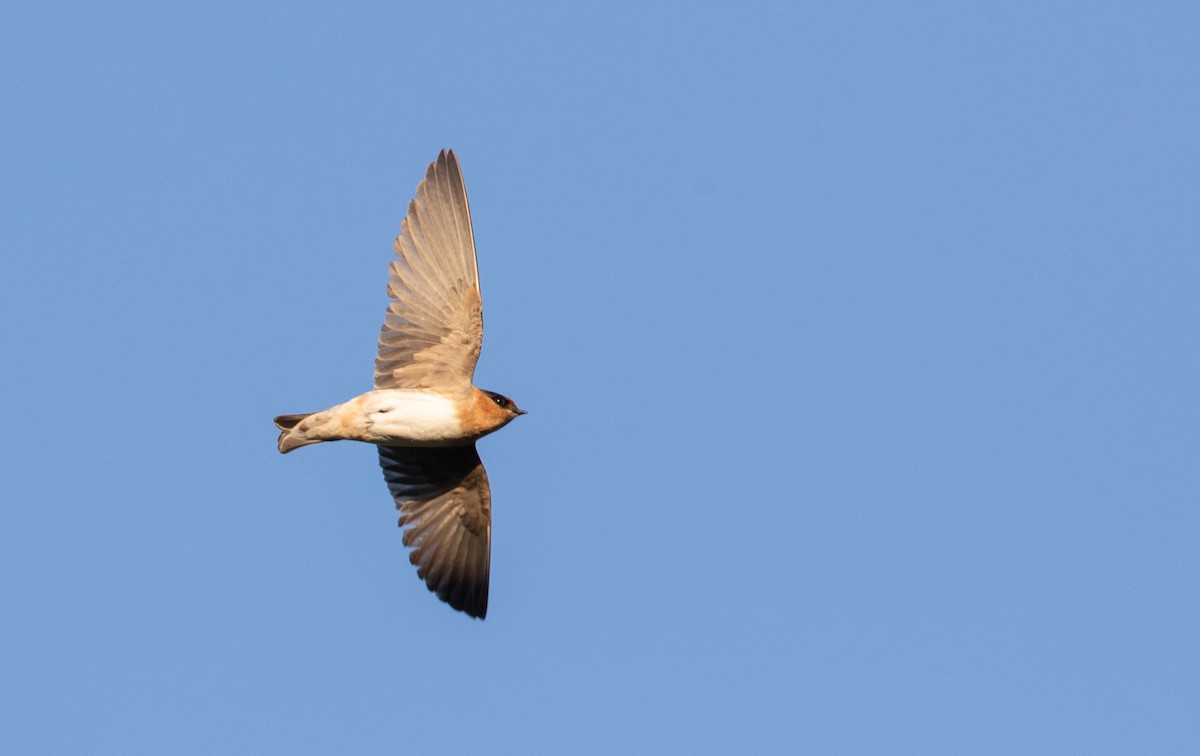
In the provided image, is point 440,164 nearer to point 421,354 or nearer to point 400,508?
point 421,354

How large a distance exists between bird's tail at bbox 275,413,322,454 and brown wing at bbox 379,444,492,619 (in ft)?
4.46

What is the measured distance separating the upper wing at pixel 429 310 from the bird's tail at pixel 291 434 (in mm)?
690

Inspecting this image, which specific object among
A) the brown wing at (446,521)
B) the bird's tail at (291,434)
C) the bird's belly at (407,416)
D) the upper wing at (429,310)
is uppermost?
the upper wing at (429,310)

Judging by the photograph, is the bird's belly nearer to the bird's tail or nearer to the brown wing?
the bird's tail

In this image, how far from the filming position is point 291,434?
599 inches

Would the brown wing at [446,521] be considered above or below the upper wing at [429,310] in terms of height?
below

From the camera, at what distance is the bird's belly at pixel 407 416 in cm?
1514

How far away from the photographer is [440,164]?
15.6 metres

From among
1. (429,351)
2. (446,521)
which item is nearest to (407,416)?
(429,351)

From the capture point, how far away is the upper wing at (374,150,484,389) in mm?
15359

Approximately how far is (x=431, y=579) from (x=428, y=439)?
1799mm

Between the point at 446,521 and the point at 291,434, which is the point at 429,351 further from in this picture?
the point at 446,521

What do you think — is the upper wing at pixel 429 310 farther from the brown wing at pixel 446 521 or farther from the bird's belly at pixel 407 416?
the brown wing at pixel 446 521

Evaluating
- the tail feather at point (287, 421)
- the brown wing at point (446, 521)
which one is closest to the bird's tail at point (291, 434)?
the tail feather at point (287, 421)
